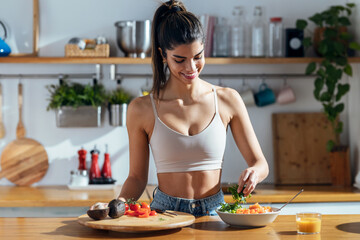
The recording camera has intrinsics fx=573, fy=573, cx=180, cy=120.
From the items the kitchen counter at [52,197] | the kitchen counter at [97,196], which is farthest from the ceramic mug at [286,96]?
the kitchen counter at [52,197]

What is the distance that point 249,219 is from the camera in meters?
1.76

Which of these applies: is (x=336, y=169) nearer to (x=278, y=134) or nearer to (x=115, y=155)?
(x=278, y=134)

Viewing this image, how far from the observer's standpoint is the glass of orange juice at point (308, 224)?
168 cm

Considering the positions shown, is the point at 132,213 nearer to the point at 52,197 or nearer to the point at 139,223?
the point at 139,223

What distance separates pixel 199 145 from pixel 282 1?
2069mm

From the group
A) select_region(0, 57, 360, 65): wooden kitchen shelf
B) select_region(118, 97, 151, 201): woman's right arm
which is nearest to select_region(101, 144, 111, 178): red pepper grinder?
select_region(0, 57, 360, 65): wooden kitchen shelf

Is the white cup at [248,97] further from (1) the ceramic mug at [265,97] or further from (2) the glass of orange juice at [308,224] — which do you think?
(2) the glass of orange juice at [308,224]

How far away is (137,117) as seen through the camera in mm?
2164

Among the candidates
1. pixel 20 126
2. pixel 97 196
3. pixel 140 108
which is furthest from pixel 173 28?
pixel 20 126

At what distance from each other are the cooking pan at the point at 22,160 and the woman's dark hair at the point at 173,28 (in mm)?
1823

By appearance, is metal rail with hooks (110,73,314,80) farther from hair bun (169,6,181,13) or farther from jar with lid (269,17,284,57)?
hair bun (169,6,181,13)

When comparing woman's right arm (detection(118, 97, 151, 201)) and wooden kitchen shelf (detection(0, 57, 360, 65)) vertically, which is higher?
wooden kitchen shelf (detection(0, 57, 360, 65))

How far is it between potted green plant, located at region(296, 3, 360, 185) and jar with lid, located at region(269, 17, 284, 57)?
13cm

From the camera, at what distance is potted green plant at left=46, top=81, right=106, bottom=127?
12.0 ft
